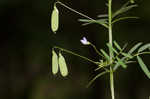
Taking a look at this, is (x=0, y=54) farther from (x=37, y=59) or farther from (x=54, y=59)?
(x=54, y=59)

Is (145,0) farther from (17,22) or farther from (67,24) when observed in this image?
(17,22)

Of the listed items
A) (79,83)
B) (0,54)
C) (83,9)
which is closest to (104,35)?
(83,9)

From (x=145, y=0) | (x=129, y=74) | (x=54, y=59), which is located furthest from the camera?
(x=129, y=74)

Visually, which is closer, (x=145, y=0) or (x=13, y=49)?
(x=145, y=0)

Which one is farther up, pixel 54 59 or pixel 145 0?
pixel 145 0

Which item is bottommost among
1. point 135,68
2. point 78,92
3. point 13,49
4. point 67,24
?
point 78,92

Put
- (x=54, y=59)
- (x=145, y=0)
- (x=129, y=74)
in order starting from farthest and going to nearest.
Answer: (x=129, y=74), (x=145, y=0), (x=54, y=59)
